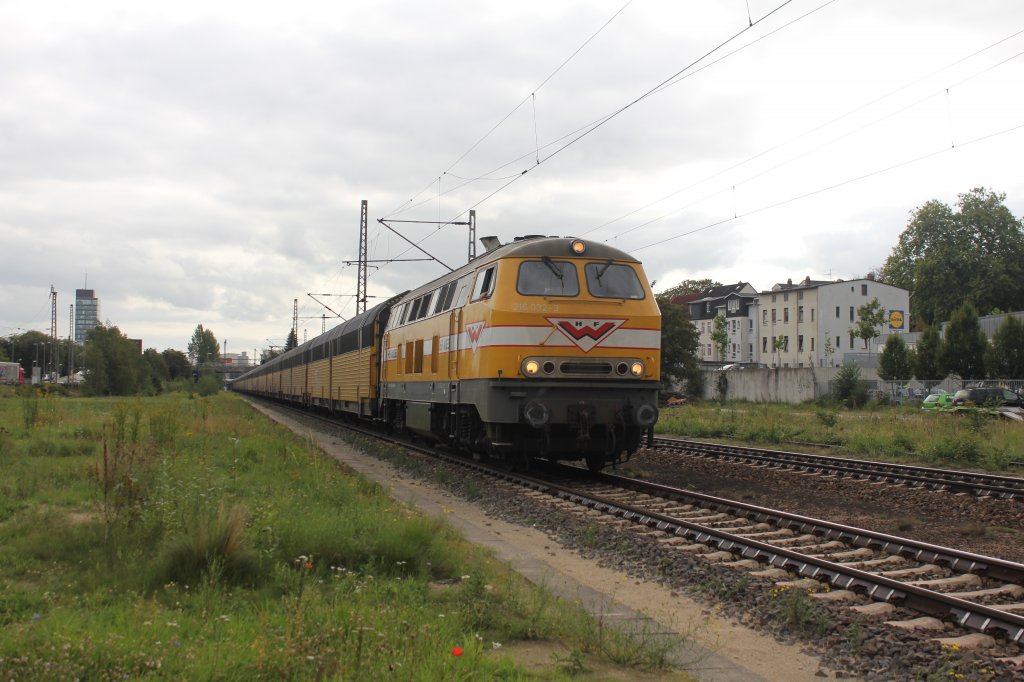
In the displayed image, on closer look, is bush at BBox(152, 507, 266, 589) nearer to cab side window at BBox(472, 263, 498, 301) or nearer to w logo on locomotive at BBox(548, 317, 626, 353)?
w logo on locomotive at BBox(548, 317, 626, 353)

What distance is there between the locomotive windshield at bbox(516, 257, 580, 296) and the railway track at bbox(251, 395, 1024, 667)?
3051mm

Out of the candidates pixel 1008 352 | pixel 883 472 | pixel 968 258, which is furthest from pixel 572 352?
pixel 968 258

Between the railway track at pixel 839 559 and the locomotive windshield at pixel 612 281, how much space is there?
10.2 feet

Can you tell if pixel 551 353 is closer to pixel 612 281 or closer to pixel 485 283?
pixel 612 281

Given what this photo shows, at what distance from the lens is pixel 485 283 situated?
1387 cm

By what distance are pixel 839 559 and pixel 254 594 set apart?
514 centimetres

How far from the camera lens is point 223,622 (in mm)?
5020

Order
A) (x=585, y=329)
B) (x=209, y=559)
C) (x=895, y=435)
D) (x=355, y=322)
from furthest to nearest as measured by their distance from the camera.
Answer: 1. (x=355, y=322)
2. (x=895, y=435)
3. (x=585, y=329)
4. (x=209, y=559)

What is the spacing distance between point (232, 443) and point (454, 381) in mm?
4422

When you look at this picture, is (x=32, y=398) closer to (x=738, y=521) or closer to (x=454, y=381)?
(x=454, y=381)

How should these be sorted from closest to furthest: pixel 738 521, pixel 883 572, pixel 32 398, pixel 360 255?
1. pixel 883 572
2. pixel 738 521
3. pixel 32 398
4. pixel 360 255

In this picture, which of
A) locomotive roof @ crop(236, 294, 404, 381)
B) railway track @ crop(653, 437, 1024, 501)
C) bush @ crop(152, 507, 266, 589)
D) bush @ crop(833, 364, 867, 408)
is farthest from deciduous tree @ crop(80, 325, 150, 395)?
bush @ crop(152, 507, 266, 589)

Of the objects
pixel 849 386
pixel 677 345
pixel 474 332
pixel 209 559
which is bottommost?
pixel 209 559

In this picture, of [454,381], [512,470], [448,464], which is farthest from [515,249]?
[448,464]
